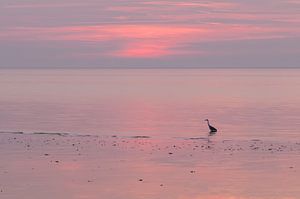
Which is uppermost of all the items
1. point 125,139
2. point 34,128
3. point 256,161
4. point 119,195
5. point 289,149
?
point 34,128

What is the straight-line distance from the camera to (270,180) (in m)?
28.7

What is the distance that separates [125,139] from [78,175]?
16.5m

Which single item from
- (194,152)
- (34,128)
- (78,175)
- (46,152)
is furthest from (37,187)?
(34,128)

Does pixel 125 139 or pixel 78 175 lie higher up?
pixel 125 139

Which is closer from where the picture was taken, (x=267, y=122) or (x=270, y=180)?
(x=270, y=180)

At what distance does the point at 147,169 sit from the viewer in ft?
104

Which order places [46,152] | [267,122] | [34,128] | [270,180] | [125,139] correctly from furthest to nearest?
[267,122], [34,128], [125,139], [46,152], [270,180]

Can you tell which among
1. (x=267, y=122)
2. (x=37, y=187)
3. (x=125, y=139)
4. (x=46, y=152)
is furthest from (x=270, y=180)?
(x=267, y=122)

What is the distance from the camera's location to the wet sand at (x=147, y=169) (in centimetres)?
2605

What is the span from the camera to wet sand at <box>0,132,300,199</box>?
26047 millimetres

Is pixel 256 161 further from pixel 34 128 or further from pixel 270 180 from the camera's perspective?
pixel 34 128

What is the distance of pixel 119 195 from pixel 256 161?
35.3ft

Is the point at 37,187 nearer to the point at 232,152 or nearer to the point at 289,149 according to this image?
the point at 232,152

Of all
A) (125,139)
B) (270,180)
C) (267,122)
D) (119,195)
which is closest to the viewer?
(119,195)
